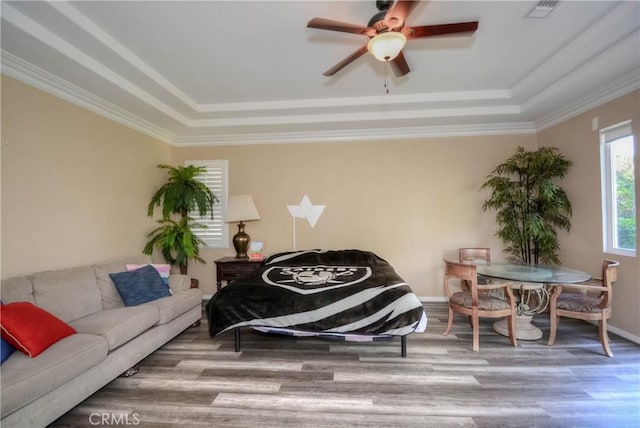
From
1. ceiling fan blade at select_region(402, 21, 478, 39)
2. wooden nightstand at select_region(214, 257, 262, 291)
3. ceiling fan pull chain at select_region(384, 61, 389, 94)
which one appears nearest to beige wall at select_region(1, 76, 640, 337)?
wooden nightstand at select_region(214, 257, 262, 291)

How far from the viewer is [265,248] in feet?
15.6

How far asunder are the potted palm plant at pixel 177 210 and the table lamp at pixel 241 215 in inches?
18.1

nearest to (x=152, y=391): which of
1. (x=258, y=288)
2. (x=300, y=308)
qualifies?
(x=258, y=288)

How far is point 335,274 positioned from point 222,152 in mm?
3027

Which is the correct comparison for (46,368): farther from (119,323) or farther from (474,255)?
(474,255)

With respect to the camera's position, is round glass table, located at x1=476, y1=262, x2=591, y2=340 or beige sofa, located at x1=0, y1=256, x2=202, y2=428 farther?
round glass table, located at x1=476, y1=262, x2=591, y2=340

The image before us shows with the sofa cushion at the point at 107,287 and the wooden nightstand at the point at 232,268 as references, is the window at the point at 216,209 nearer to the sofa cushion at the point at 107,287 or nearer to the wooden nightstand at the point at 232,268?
the wooden nightstand at the point at 232,268

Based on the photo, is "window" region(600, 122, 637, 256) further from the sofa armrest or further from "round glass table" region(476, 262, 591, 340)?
the sofa armrest

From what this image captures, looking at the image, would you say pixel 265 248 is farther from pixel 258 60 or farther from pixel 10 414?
pixel 10 414

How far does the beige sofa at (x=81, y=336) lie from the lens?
1.71 m

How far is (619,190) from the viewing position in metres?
3.25

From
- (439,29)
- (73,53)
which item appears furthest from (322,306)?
(73,53)

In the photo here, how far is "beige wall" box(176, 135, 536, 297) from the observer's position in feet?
14.8

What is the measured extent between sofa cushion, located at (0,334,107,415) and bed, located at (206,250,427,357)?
986 millimetres
